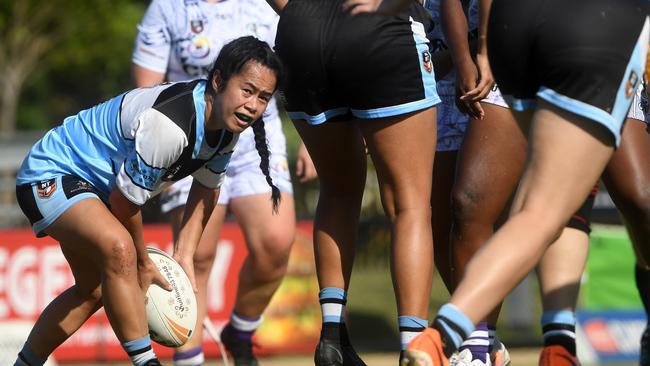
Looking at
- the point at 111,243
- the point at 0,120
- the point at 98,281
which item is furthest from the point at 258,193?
the point at 0,120

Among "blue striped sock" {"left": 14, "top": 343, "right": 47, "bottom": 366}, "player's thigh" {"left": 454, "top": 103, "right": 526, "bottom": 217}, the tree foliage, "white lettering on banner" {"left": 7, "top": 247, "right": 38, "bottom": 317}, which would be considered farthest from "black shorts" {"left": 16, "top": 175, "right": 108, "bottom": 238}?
the tree foliage

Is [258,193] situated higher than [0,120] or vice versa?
[258,193]

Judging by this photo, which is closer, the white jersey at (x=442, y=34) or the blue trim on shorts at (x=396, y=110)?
the blue trim on shorts at (x=396, y=110)

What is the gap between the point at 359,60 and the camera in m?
4.28

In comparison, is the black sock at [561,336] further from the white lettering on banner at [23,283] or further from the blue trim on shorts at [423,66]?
the white lettering on banner at [23,283]

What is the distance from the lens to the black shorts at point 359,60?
4.29m

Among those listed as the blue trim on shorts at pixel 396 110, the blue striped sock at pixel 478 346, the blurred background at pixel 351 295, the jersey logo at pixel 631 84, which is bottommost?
the blurred background at pixel 351 295

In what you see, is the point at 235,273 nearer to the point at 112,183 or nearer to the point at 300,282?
the point at 300,282

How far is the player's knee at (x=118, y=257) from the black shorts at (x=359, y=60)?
38.7 inches

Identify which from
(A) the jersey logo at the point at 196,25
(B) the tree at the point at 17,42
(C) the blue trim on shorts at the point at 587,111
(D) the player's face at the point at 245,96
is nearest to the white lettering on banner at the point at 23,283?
(A) the jersey logo at the point at 196,25

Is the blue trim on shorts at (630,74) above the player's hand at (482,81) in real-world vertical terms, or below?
above

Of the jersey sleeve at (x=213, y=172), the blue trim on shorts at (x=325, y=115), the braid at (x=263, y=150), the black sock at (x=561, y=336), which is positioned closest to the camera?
the black sock at (x=561, y=336)

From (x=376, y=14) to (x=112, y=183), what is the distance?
157 cm

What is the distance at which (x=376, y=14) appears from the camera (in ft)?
13.4
